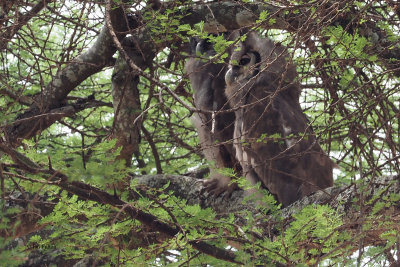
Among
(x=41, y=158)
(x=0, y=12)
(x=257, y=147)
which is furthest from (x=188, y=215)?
(x=0, y=12)

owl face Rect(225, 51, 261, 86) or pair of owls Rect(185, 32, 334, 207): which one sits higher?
owl face Rect(225, 51, 261, 86)

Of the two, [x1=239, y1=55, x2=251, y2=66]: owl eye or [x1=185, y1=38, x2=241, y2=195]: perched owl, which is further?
[x1=185, y1=38, x2=241, y2=195]: perched owl

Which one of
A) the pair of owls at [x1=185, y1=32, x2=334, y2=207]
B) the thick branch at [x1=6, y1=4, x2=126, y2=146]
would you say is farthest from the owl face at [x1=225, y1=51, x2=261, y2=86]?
the thick branch at [x1=6, y1=4, x2=126, y2=146]

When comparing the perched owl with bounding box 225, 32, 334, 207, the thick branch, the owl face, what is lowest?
the perched owl with bounding box 225, 32, 334, 207

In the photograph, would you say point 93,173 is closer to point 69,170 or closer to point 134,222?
point 69,170

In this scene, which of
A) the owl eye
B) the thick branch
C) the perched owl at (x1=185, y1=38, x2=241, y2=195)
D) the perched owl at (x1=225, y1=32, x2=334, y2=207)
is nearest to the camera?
the thick branch

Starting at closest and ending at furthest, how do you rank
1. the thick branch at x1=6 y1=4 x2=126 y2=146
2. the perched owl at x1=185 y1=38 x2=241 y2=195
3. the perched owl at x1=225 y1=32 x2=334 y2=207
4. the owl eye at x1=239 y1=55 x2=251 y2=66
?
the thick branch at x1=6 y1=4 x2=126 y2=146
the perched owl at x1=225 y1=32 x2=334 y2=207
the owl eye at x1=239 y1=55 x2=251 y2=66
the perched owl at x1=185 y1=38 x2=241 y2=195

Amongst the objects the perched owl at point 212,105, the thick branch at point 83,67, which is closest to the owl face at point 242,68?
the perched owl at point 212,105

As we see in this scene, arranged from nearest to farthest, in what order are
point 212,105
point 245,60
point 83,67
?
point 83,67 < point 245,60 < point 212,105

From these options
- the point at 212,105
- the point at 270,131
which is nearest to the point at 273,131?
the point at 270,131

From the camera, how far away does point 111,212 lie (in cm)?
304

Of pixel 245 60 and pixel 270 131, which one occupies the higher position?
pixel 245 60

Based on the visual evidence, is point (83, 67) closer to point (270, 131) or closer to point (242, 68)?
point (242, 68)

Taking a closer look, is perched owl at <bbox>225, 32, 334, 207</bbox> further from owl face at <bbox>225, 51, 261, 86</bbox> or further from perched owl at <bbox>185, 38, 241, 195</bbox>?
perched owl at <bbox>185, 38, 241, 195</bbox>
